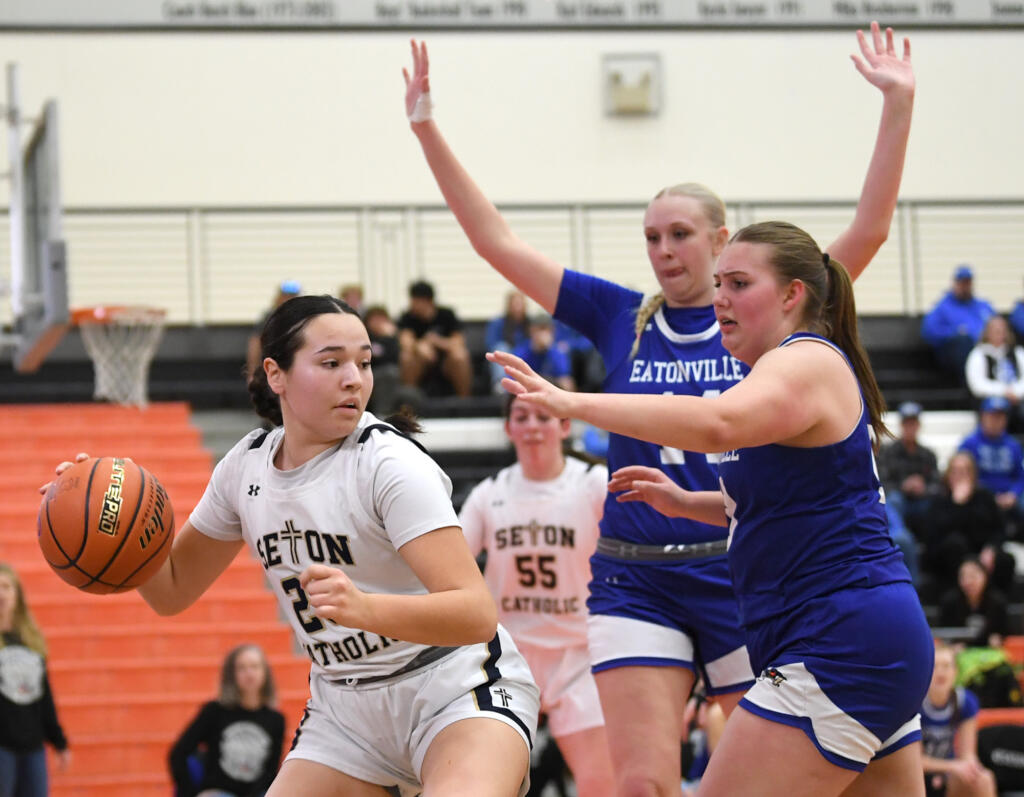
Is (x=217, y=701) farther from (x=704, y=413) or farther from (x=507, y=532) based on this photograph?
(x=704, y=413)

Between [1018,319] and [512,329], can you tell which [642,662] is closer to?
[512,329]

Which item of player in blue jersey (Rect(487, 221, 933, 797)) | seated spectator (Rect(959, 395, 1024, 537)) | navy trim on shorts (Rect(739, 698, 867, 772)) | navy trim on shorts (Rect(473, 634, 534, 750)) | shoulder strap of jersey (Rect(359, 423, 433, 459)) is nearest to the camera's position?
player in blue jersey (Rect(487, 221, 933, 797))

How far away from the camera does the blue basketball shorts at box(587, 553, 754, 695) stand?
166 inches

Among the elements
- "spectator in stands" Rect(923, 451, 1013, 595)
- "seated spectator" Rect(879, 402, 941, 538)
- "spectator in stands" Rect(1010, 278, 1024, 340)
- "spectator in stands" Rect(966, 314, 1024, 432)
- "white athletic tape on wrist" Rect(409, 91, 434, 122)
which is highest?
"white athletic tape on wrist" Rect(409, 91, 434, 122)

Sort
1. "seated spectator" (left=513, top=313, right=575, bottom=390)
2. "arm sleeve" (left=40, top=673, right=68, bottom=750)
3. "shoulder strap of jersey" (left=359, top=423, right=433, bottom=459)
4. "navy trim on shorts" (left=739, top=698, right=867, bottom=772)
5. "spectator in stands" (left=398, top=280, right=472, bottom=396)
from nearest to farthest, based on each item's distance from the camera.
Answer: "navy trim on shorts" (left=739, top=698, right=867, bottom=772) < "shoulder strap of jersey" (left=359, top=423, right=433, bottom=459) < "arm sleeve" (left=40, top=673, right=68, bottom=750) < "seated spectator" (left=513, top=313, right=575, bottom=390) < "spectator in stands" (left=398, top=280, right=472, bottom=396)

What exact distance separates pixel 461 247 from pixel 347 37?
293cm

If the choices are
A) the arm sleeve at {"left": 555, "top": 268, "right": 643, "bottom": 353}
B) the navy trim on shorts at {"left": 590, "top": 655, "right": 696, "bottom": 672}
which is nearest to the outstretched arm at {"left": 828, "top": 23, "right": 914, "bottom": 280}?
the arm sleeve at {"left": 555, "top": 268, "right": 643, "bottom": 353}

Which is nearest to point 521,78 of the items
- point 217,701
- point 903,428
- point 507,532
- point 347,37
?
point 347,37

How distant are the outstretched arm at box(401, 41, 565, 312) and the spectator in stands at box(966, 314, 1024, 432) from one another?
33.6ft

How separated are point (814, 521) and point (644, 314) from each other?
4.29ft

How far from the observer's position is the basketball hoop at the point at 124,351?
13.6 metres

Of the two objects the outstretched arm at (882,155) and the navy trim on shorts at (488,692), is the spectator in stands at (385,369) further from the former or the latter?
the navy trim on shorts at (488,692)

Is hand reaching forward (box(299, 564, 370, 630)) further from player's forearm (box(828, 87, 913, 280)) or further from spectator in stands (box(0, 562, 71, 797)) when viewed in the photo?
spectator in stands (box(0, 562, 71, 797))

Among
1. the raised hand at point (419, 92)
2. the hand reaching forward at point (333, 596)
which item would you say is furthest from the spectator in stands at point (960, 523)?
the hand reaching forward at point (333, 596)
